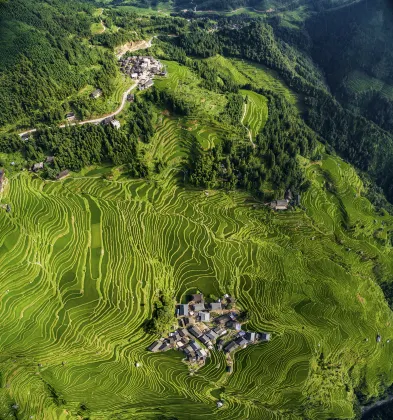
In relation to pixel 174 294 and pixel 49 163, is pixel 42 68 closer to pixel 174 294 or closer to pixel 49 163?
pixel 49 163

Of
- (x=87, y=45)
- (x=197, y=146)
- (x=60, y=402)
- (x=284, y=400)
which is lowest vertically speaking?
(x=60, y=402)

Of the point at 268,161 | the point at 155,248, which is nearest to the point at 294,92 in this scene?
the point at 268,161

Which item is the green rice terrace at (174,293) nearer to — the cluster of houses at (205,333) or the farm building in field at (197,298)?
the cluster of houses at (205,333)

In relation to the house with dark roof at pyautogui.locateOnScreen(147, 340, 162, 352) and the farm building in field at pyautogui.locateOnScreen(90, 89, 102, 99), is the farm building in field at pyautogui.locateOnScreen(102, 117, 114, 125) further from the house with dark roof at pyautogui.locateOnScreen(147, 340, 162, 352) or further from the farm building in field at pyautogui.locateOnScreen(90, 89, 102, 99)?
the house with dark roof at pyautogui.locateOnScreen(147, 340, 162, 352)

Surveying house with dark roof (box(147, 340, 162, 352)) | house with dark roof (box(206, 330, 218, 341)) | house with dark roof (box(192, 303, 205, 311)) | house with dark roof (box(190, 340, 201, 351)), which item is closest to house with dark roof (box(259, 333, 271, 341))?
house with dark roof (box(206, 330, 218, 341))

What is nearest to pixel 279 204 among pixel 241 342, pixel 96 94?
pixel 241 342

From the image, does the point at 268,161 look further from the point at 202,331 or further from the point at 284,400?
the point at 284,400

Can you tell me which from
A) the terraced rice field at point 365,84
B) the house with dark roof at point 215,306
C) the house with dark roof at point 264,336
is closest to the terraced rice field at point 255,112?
the house with dark roof at point 215,306
